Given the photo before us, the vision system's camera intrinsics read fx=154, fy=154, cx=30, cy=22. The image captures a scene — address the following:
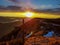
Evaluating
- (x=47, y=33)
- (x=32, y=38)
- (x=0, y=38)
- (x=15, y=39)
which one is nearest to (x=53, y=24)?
(x=47, y=33)

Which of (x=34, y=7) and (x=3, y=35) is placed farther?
(x=3, y=35)

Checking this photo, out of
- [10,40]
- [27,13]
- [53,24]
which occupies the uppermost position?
[27,13]

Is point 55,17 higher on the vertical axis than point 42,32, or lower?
higher

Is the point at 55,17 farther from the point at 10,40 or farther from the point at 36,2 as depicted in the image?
the point at 10,40

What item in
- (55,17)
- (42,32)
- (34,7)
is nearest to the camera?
(55,17)

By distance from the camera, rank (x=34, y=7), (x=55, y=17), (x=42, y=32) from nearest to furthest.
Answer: (x=55, y=17) < (x=34, y=7) < (x=42, y=32)

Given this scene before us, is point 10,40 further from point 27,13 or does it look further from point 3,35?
point 27,13

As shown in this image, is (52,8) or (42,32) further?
(42,32)

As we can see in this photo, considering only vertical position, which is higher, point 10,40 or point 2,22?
point 2,22

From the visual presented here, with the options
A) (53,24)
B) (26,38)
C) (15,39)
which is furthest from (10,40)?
(53,24)
